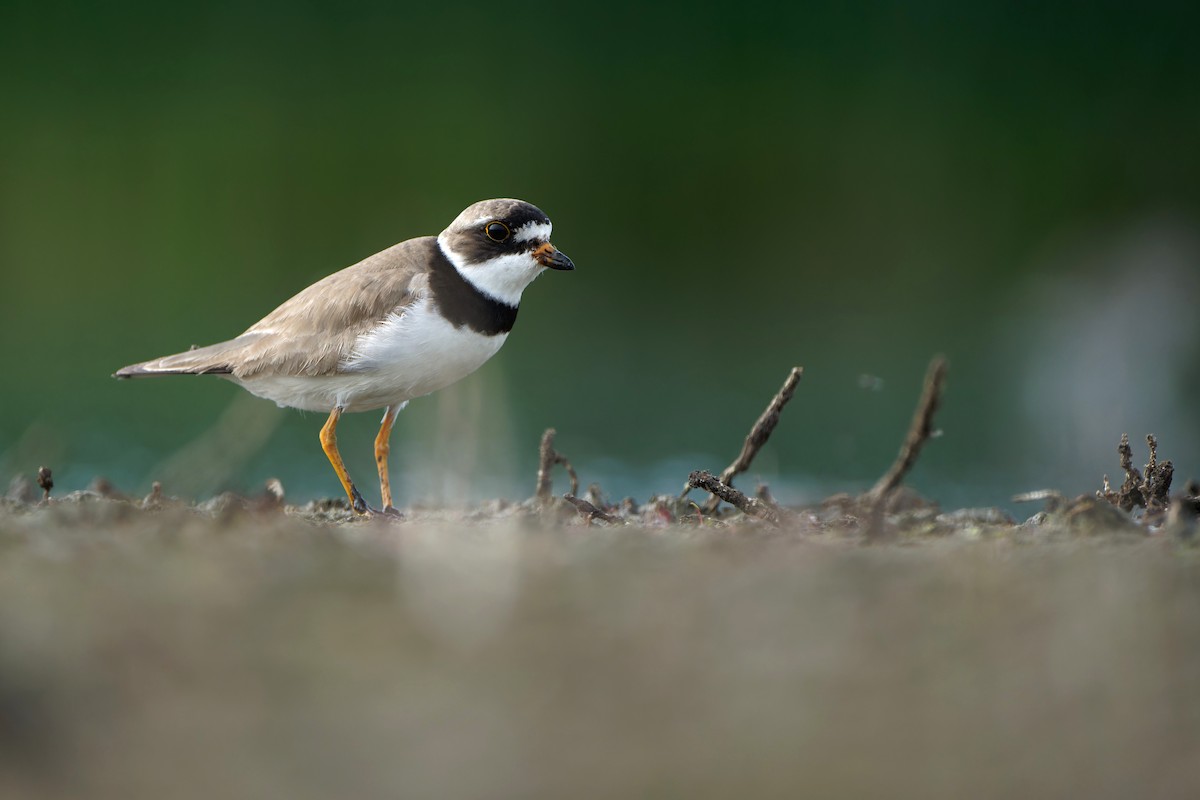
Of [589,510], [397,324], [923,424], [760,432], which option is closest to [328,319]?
[397,324]

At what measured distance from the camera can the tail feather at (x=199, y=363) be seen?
5.39 metres

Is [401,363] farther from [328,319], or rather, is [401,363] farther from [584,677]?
[584,677]

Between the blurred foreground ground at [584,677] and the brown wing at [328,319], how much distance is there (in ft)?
8.22

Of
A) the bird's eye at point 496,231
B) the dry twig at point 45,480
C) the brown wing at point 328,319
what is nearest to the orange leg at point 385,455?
the brown wing at point 328,319

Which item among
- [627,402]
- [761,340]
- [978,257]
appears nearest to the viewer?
[627,402]

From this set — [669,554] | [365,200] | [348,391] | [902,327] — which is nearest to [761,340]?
[902,327]

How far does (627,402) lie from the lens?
423 inches

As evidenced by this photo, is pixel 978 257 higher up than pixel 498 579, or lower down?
higher up

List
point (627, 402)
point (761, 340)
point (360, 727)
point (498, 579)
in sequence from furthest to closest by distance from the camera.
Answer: point (761, 340)
point (627, 402)
point (498, 579)
point (360, 727)

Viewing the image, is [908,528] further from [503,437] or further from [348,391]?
[348,391]

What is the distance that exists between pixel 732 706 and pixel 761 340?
10.5m

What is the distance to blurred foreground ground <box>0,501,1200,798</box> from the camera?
71.3 inches

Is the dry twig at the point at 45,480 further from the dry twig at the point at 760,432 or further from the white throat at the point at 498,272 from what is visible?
the dry twig at the point at 760,432

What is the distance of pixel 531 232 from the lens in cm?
528
